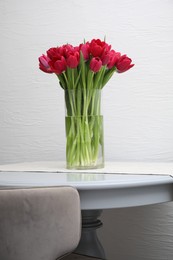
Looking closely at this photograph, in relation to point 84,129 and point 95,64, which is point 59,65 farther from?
point 84,129

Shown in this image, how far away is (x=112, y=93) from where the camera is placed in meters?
2.16

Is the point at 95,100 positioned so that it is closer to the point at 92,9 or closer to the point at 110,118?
the point at 110,118

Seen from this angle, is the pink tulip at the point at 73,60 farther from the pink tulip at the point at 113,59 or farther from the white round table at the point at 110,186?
the white round table at the point at 110,186

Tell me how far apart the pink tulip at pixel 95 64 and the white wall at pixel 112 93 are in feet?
2.01

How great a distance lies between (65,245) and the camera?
109 cm

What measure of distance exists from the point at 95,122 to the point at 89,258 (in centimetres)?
48

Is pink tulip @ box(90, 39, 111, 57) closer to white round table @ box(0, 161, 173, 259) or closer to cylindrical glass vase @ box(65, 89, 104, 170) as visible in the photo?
cylindrical glass vase @ box(65, 89, 104, 170)

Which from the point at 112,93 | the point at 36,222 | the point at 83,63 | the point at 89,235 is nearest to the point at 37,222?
the point at 36,222

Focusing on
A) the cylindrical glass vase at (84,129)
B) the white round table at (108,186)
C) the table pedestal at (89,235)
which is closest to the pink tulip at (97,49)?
the cylindrical glass vase at (84,129)

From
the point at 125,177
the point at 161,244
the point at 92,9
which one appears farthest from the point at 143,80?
the point at 125,177

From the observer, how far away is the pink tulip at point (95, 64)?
153 cm

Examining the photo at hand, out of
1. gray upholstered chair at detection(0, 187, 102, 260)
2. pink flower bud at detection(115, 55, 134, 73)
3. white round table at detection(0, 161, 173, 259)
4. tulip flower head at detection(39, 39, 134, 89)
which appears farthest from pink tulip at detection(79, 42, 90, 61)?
gray upholstered chair at detection(0, 187, 102, 260)

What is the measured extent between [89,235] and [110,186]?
16.5 inches

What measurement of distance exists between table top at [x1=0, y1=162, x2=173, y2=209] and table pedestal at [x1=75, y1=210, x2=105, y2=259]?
0.81 ft
